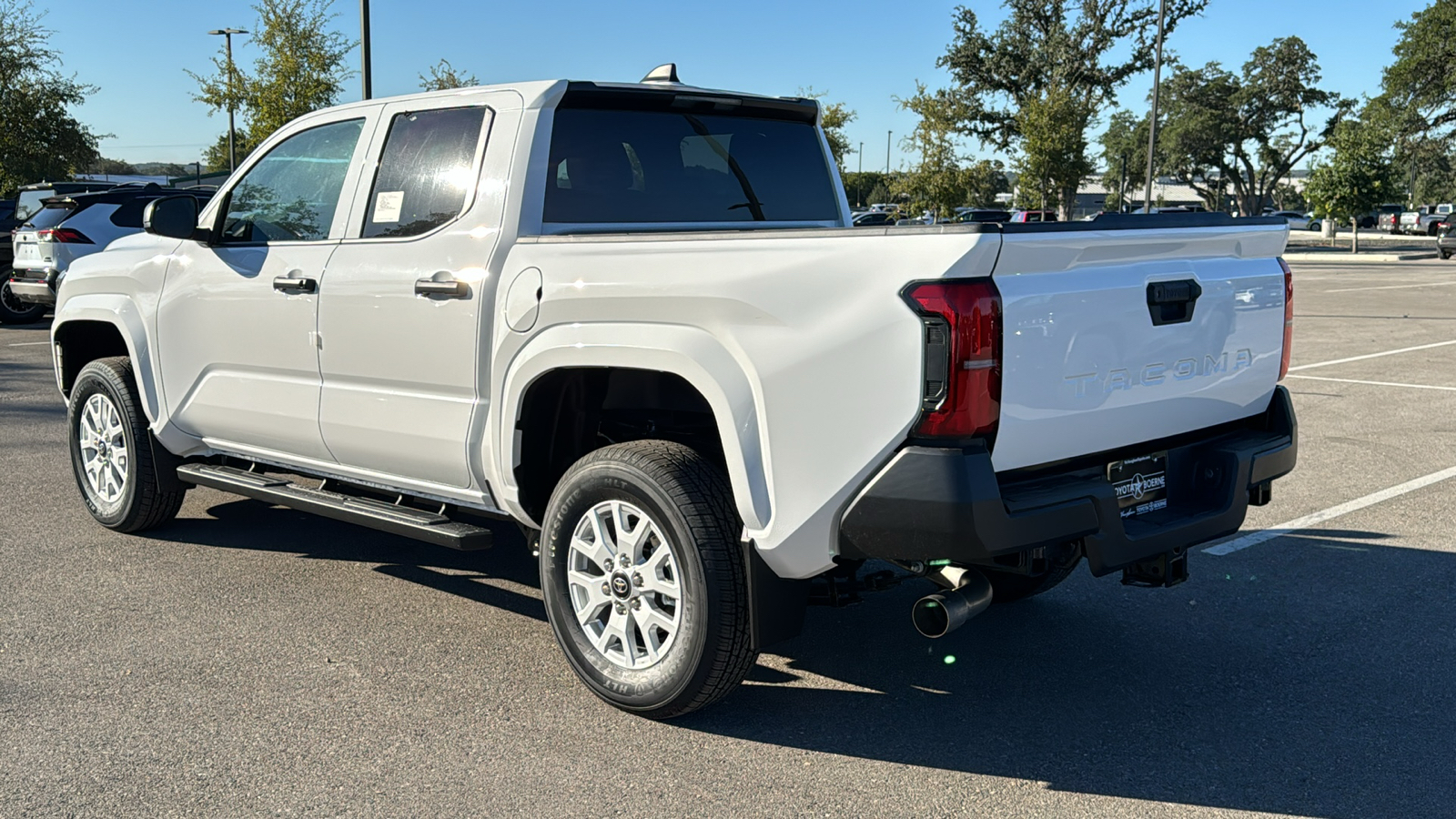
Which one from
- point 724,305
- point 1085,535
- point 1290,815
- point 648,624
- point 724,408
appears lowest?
point 1290,815

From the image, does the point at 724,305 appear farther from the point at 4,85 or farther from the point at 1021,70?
A: the point at 1021,70

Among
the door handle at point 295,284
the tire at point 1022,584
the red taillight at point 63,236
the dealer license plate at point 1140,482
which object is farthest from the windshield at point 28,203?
the dealer license plate at point 1140,482

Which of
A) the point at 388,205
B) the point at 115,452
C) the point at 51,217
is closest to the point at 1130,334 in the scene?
the point at 388,205

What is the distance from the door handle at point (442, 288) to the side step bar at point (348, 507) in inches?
32.3

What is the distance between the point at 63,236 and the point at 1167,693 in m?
14.8

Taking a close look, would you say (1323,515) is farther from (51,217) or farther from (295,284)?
(51,217)

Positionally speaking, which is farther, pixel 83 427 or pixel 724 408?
pixel 83 427

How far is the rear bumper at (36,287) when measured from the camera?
Answer: 15.0m

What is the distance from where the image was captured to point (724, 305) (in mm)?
3547

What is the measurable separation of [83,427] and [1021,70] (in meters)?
57.9

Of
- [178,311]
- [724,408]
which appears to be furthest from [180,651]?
[724,408]

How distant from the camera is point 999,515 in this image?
3203 mm

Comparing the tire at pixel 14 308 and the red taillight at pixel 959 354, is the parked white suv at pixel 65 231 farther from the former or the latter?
the red taillight at pixel 959 354

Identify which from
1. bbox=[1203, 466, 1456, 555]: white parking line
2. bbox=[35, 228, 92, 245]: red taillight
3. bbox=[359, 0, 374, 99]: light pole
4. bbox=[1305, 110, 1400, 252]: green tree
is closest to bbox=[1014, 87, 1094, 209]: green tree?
bbox=[1305, 110, 1400, 252]: green tree
